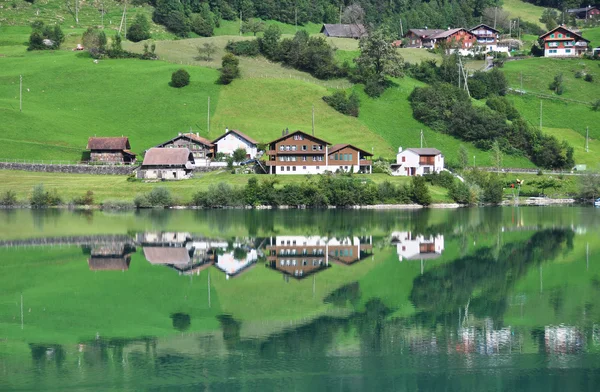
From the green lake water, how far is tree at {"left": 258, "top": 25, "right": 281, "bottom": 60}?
80.1m

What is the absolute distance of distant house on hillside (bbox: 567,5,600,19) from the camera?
19112 centimetres

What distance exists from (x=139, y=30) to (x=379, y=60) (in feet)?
143

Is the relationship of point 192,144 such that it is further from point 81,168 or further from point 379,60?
point 379,60

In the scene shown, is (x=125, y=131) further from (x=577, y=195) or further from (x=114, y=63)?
(x=577, y=195)

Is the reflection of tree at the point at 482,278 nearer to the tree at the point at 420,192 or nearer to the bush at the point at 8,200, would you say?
the tree at the point at 420,192

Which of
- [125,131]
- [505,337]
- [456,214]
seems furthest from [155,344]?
[125,131]

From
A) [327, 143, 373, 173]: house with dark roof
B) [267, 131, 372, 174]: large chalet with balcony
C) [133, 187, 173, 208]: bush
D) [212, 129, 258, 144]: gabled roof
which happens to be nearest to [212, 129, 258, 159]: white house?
[212, 129, 258, 144]: gabled roof

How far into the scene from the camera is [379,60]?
13612cm

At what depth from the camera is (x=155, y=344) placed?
3183 centimetres

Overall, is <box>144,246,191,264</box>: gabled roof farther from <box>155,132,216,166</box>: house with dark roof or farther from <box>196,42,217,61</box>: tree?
<box>196,42,217,61</box>: tree

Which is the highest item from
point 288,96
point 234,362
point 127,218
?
point 288,96

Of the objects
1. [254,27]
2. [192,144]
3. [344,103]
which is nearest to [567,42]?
[344,103]

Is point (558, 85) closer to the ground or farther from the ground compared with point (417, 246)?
farther from the ground

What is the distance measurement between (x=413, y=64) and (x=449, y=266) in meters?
99.4
